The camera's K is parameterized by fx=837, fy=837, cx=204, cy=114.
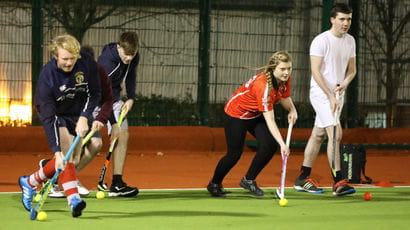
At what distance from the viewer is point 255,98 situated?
27.1 ft

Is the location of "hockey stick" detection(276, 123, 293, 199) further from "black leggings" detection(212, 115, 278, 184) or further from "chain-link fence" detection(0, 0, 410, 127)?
"chain-link fence" detection(0, 0, 410, 127)

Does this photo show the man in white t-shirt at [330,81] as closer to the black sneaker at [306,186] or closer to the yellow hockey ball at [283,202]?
the black sneaker at [306,186]

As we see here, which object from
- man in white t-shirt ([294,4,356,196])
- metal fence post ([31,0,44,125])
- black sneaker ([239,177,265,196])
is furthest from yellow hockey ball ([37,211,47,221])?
metal fence post ([31,0,44,125])

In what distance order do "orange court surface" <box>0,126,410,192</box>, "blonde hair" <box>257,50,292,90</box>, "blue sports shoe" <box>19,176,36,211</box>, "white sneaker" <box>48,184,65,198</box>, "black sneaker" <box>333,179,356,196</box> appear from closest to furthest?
"blue sports shoe" <box>19,176,36,211</box>, "white sneaker" <box>48,184,65,198</box>, "blonde hair" <box>257,50,292,90</box>, "black sneaker" <box>333,179,356,196</box>, "orange court surface" <box>0,126,410,192</box>

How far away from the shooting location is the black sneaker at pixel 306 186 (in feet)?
28.7

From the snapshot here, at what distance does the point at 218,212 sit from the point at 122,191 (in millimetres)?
1275

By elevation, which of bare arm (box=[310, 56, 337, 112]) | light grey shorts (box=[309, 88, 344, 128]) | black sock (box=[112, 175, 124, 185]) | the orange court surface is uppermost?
bare arm (box=[310, 56, 337, 112])

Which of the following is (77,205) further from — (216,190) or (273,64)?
(273,64)

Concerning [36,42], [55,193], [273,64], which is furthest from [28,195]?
[36,42]

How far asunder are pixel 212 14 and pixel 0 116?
3.63 m

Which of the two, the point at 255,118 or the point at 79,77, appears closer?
the point at 79,77

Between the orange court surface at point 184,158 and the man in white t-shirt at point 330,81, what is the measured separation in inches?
29.2

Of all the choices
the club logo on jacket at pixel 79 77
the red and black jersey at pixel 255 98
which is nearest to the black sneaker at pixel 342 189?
the red and black jersey at pixel 255 98

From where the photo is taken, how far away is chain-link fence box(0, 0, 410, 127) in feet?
40.9
